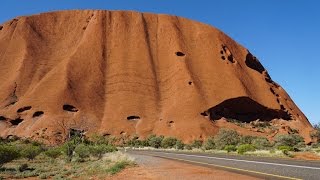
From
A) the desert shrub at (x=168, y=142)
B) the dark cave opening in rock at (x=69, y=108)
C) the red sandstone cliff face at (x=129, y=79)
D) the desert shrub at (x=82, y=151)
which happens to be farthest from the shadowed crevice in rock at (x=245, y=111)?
the desert shrub at (x=82, y=151)

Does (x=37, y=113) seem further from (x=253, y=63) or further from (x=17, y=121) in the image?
(x=253, y=63)

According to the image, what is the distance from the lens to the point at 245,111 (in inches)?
4139

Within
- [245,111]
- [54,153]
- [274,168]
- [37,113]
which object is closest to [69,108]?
[37,113]

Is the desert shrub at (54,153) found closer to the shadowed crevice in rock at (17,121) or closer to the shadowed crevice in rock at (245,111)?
the shadowed crevice in rock at (17,121)

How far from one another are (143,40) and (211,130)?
3244cm

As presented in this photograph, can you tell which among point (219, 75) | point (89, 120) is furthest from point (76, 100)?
point (219, 75)

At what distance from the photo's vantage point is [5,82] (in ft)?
332

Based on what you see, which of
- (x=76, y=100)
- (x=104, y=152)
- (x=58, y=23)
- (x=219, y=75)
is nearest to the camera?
(x=104, y=152)

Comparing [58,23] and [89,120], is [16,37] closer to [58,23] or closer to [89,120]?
[58,23]

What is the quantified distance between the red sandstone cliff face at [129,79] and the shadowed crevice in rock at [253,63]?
0.33 m

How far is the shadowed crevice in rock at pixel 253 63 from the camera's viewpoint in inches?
4726

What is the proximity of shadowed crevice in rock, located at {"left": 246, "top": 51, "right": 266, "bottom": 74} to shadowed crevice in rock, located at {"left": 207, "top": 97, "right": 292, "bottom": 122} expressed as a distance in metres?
17.5

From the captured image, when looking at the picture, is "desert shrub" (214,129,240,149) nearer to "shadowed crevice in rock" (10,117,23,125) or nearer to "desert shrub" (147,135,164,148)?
"desert shrub" (147,135,164,148)

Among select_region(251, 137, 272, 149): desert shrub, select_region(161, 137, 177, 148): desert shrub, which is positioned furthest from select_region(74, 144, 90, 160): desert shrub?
select_region(161, 137, 177, 148): desert shrub
